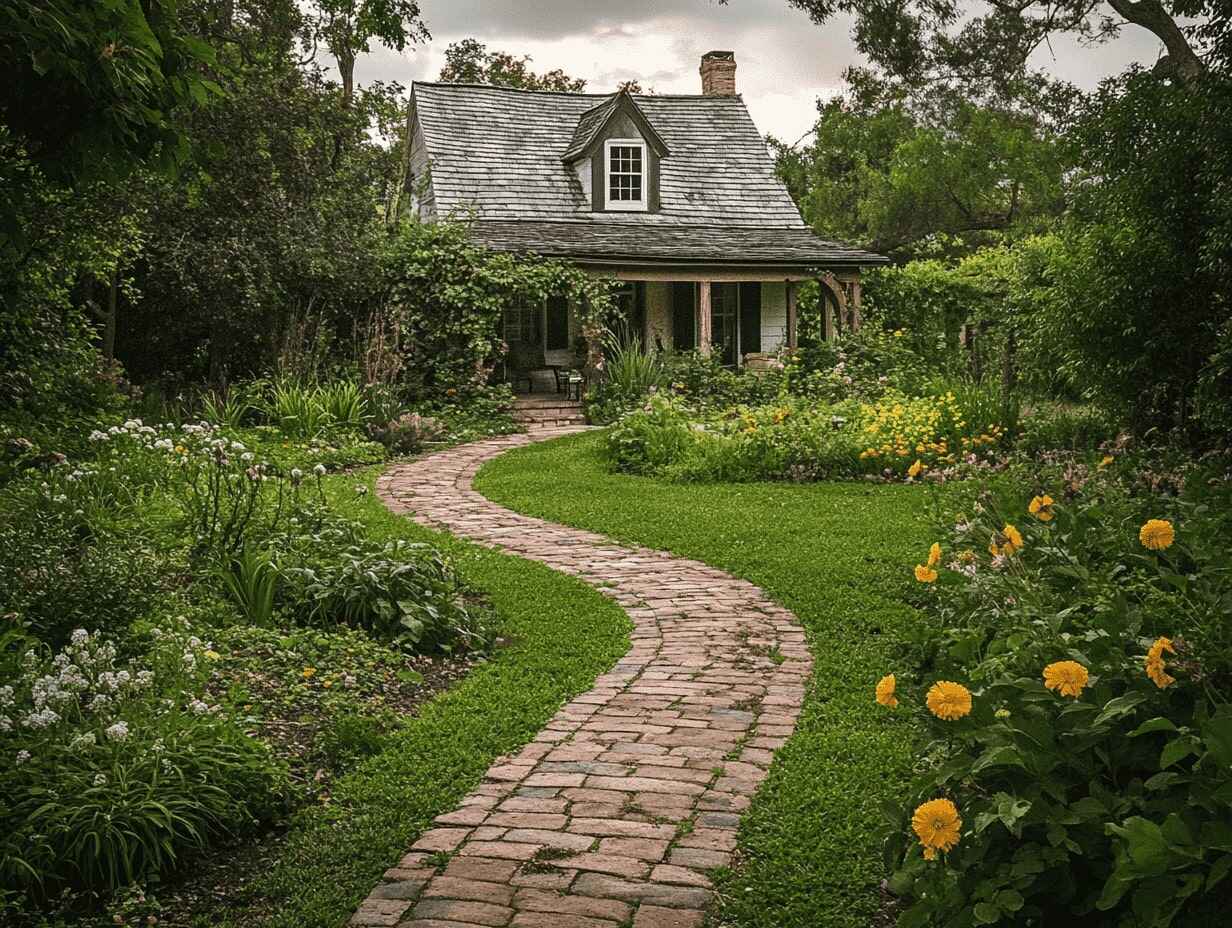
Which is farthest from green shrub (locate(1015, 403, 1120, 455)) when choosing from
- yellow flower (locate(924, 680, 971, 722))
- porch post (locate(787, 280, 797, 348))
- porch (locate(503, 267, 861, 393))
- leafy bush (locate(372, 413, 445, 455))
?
porch post (locate(787, 280, 797, 348))

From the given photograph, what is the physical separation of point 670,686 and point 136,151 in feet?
10.3

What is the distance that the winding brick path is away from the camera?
3.29 meters

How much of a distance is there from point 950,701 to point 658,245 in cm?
1867

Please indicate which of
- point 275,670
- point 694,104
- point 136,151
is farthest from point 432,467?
point 694,104

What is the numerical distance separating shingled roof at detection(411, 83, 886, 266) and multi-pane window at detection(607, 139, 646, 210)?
0.31 m

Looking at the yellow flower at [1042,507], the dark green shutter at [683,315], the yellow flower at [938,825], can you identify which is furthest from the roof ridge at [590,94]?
the yellow flower at [938,825]

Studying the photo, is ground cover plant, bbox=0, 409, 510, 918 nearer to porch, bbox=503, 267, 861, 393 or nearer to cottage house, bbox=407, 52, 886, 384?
porch, bbox=503, 267, 861, 393

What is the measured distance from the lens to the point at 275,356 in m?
16.2

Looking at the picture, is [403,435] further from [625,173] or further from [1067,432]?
[625,173]

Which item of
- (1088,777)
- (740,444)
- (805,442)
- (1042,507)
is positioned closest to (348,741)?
(1088,777)

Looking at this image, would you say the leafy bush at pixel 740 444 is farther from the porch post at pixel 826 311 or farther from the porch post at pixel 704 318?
the porch post at pixel 826 311

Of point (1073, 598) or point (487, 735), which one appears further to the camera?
point (487, 735)

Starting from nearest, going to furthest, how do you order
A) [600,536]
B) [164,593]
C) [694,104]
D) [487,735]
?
[487,735], [164,593], [600,536], [694,104]

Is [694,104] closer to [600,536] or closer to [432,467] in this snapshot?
[432,467]
